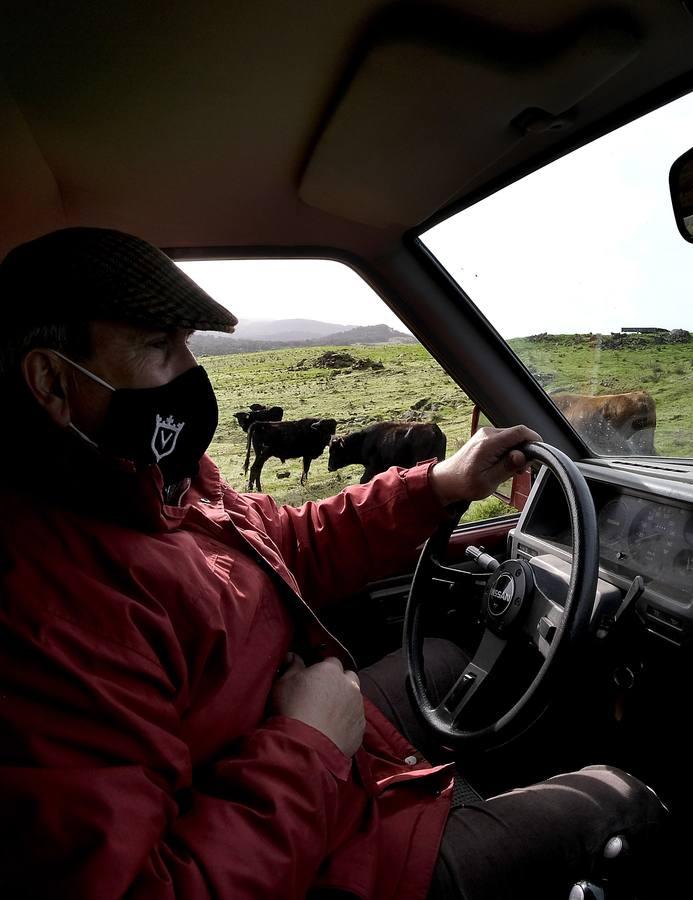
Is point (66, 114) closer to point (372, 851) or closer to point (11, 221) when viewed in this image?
point (11, 221)

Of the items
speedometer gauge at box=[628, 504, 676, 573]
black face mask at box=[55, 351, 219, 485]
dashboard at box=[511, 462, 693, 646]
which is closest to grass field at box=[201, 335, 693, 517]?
dashboard at box=[511, 462, 693, 646]

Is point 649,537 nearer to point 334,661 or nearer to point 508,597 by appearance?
point 508,597

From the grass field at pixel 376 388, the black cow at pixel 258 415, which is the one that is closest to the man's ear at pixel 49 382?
the grass field at pixel 376 388

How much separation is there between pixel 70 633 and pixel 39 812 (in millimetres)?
237

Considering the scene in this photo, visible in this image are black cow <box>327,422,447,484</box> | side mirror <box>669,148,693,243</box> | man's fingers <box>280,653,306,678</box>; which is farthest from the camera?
black cow <box>327,422,447,484</box>

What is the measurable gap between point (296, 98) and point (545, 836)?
1.77 m

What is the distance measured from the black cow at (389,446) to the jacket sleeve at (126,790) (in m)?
1.75

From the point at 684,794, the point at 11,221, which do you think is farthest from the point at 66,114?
the point at 684,794

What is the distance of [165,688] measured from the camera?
0.99 meters

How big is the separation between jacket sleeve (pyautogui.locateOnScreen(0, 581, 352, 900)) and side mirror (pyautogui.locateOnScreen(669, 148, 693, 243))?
154cm

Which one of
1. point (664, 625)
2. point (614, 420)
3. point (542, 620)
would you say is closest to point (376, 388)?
point (614, 420)

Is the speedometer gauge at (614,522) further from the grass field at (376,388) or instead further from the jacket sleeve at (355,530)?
the jacket sleeve at (355,530)

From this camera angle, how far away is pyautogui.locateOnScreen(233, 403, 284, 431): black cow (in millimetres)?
2512

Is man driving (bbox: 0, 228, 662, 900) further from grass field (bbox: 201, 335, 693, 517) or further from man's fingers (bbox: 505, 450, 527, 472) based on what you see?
grass field (bbox: 201, 335, 693, 517)
